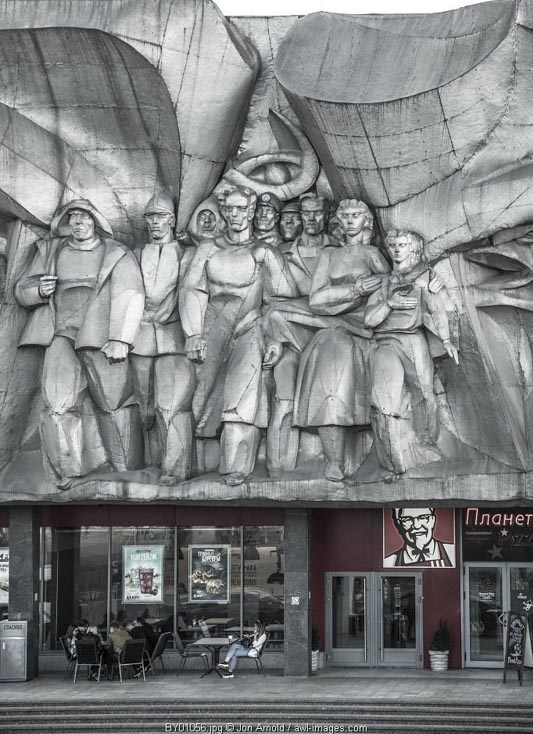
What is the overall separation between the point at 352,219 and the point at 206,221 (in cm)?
251

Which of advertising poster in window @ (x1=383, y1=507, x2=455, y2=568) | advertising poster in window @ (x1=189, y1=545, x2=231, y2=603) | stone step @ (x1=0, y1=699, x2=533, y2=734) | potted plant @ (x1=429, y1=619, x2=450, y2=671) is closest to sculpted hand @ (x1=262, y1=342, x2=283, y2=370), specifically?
advertising poster in window @ (x1=383, y1=507, x2=455, y2=568)

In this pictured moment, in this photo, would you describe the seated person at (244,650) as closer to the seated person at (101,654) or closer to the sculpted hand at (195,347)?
the seated person at (101,654)

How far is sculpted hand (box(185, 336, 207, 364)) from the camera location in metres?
22.5

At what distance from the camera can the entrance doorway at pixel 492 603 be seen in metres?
25.2

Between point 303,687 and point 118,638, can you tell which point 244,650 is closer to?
point 303,687

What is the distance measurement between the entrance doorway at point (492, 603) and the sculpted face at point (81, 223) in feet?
29.8

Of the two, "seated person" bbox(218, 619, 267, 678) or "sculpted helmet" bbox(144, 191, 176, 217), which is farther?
"seated person" bbox(218, 619, 267, 678)

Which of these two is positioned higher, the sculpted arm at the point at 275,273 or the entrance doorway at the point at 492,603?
the sculpted arm at the point at 275,273

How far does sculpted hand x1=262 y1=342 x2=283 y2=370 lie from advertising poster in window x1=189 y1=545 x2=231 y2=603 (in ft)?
15.6

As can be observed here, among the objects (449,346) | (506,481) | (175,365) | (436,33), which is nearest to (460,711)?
(506,481)

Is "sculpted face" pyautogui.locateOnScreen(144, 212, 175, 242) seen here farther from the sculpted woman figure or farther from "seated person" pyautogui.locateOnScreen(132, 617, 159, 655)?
"seated person" pyautogui.locateOnScreen(132, 617, 159, 655)

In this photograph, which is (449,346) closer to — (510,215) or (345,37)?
(510,215)

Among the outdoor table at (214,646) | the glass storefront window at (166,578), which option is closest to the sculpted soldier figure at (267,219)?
the glass storefront window at (166,578)

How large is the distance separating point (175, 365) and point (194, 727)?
5831 mm
